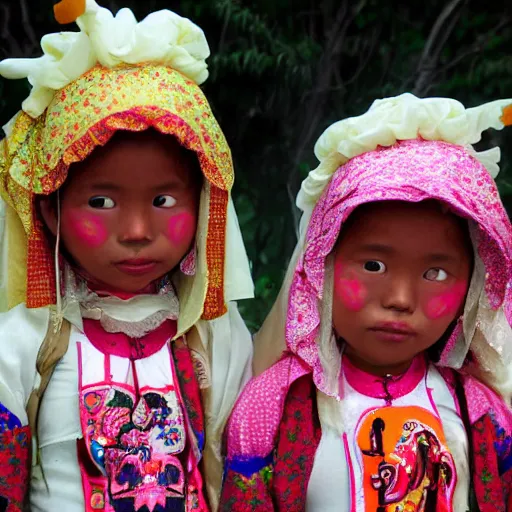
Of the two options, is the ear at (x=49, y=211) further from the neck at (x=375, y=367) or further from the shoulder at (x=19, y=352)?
the neck at (x=375, y=367)

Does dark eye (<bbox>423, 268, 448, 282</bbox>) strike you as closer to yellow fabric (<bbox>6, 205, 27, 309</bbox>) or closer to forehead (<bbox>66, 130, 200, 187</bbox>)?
forehead (<bbox>66, 130, 200, 187</bbox>)

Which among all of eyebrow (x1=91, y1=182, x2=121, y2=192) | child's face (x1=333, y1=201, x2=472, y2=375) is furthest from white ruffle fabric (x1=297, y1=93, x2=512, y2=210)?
eyebrow (x1=91, y1=182, x2=121, y2=192)

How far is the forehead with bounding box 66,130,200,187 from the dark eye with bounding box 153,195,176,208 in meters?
0.05

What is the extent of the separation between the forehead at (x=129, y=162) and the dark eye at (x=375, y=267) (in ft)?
1.66

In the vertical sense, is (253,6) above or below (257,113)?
above

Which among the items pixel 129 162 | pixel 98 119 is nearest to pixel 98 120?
pixel 98 119

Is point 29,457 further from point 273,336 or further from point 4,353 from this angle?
point 273,336

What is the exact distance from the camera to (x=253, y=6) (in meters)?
3.86

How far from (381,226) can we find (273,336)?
444 mm

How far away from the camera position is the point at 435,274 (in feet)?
7.57

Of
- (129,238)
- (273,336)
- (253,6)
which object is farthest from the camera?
(253,6)

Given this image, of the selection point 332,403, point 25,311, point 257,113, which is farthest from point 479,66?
point 25,311

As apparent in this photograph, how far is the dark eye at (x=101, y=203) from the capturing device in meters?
2.28

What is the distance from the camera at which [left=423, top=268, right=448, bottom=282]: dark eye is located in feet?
7.55
